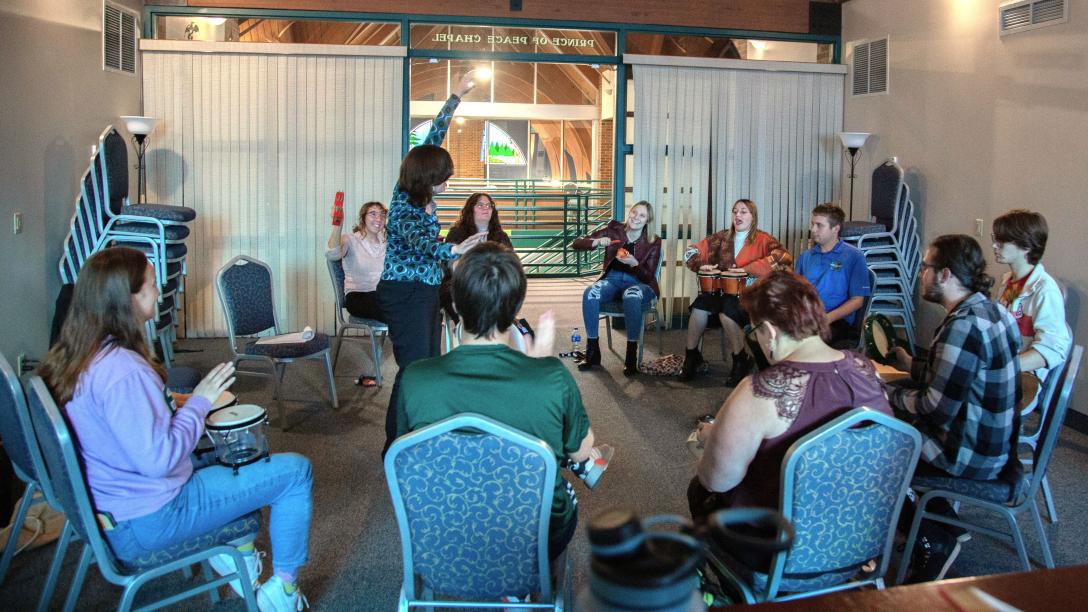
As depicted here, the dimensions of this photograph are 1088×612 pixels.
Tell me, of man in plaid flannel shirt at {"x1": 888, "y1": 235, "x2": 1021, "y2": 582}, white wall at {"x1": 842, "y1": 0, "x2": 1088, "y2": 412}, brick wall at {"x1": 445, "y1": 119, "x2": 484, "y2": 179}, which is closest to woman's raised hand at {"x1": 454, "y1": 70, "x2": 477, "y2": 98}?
man in plaid flannel shirt at {"x1": 888, "y1": 235, "x2": 1021, "y2": 582}

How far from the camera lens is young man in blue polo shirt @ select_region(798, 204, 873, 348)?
5.13m

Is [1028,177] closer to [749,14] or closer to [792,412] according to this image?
[749,14]

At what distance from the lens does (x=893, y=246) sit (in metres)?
6.43

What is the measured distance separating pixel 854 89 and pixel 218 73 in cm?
534

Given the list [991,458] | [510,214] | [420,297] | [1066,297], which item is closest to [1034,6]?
[1066,297]

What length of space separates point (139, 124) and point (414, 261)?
3.77 metres

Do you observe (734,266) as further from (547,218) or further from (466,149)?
(466,149)

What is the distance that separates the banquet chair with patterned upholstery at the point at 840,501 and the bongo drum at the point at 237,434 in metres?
1.36

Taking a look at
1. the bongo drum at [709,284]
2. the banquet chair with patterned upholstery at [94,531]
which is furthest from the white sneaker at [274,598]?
the bongo drum at [709,284]

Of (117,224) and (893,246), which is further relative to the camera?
(893,246)

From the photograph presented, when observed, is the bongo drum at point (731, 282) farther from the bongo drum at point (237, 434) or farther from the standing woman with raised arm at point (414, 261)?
the bongo drum at point (237, 434)

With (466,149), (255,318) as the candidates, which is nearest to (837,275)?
(255,318)

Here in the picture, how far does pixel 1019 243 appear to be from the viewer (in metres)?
3.82

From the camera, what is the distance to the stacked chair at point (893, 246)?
6.39 meters
